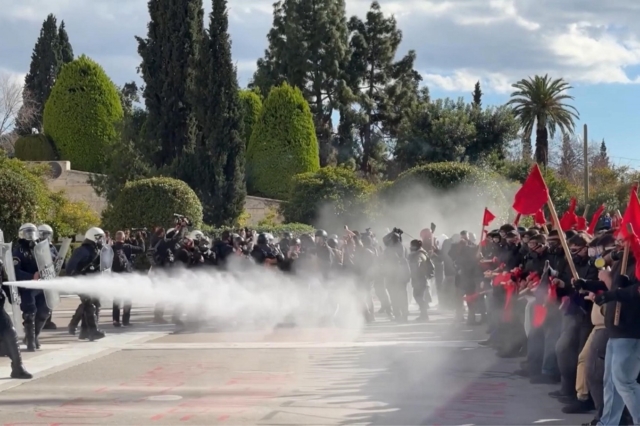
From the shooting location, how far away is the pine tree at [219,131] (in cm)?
3416

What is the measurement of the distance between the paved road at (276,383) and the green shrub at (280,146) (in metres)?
27.1

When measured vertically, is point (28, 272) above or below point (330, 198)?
below

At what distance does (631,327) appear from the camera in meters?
7.39

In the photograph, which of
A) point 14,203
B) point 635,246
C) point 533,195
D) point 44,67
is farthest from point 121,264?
point 44,67

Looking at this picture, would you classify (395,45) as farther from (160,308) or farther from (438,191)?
(160,308)

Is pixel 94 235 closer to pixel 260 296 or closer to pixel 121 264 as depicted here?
pixel 121 264

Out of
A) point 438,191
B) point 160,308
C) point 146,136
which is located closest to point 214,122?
point 146,136

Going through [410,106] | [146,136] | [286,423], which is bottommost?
[286,423]

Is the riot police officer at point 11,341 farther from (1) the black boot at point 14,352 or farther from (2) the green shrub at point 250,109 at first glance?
(2) the green shrub at point 250,109

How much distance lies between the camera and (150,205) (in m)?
28.9

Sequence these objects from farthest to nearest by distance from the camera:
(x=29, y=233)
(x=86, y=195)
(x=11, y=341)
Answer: (x=86, y=195)
(x=29, y=233)
(x=11, y=341)

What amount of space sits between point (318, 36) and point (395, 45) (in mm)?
5603

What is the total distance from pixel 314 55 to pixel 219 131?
63.7 ft

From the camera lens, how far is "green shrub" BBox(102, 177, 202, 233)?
28812mm
